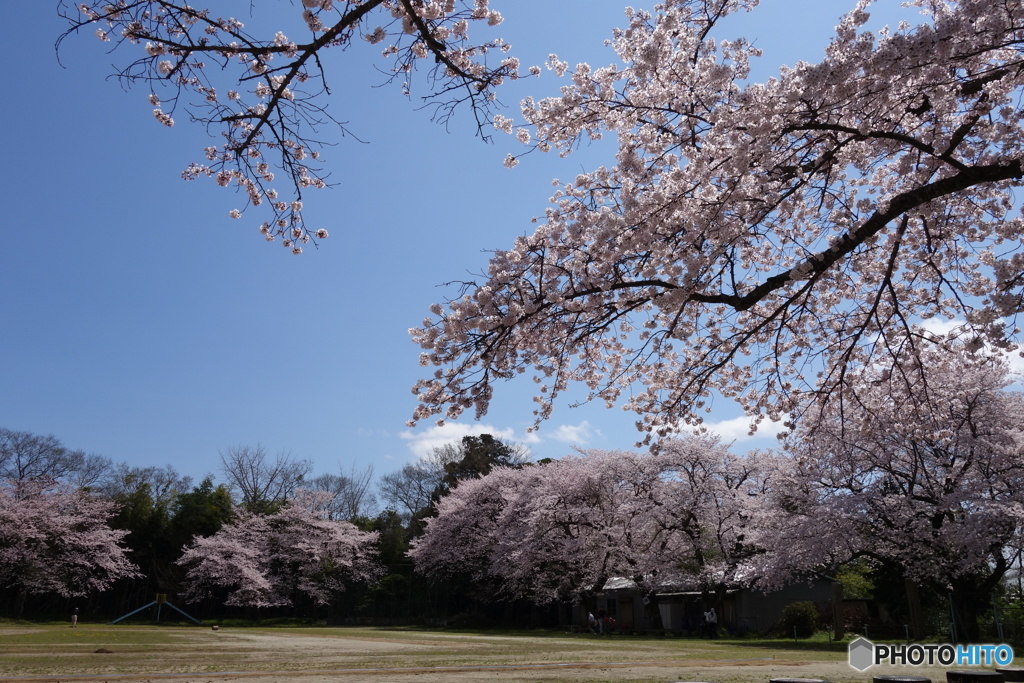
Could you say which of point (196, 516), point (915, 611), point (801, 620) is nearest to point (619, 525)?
point (801, 620)

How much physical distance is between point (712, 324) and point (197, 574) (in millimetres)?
29875

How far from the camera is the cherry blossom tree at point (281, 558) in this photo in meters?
31.0

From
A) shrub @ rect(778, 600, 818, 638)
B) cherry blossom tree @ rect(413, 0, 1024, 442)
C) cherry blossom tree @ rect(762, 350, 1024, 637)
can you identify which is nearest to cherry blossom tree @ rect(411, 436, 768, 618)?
shrub @ rect(778, 600, 818, 638)

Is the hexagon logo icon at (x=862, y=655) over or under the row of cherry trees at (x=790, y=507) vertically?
under

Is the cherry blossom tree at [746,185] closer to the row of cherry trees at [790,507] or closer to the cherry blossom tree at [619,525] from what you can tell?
the row of cherry trees at [790,507]

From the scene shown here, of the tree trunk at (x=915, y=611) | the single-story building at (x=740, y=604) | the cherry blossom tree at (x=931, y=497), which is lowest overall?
the single-story building at (x=740, y=604)

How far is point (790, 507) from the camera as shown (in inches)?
735

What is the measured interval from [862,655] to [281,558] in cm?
2828

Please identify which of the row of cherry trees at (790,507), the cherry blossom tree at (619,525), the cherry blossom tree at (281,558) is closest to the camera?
the row of cherry trees at (790,507)

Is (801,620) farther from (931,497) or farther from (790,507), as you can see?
(931,497)

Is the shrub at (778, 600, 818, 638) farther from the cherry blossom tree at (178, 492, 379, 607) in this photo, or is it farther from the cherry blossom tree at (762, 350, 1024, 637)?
the cherry blossom tree at (178, 492, 379, 607)

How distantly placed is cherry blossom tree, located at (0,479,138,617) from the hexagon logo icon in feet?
98.2

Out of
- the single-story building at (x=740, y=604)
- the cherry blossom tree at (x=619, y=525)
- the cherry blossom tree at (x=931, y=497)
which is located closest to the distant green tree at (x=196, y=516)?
the cherry blossom tree at (x=619, y=525)

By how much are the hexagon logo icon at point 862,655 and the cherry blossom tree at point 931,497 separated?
330cm
